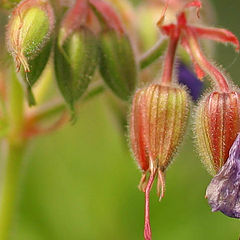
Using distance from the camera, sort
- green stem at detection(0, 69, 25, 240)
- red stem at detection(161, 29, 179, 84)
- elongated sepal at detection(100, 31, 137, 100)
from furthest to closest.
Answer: green stem at detection(0, 69, 25, 240)
elongated sepal at detection(100, 31, 137, 100)
red stem at detection(161, 29, 179, 84)

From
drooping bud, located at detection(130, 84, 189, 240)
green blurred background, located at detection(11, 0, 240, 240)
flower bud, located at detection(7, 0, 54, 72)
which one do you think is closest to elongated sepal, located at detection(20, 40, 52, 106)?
flower bud, located at detection(7, 0, 54, 72)

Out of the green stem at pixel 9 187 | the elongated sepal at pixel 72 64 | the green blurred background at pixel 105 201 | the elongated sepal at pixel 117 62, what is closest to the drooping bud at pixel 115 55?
the elongated sepal at pixel 117 62

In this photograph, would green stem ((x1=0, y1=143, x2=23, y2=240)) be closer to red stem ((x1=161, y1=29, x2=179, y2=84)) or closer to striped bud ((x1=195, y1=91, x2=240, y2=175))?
red stem ((x1=161, y1=29, x2=179, y2=84))

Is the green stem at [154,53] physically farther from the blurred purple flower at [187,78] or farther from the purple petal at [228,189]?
the purple petal at [228,189]

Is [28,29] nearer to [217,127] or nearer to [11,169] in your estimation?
[217,127]

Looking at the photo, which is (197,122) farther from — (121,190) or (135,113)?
(121,190)
